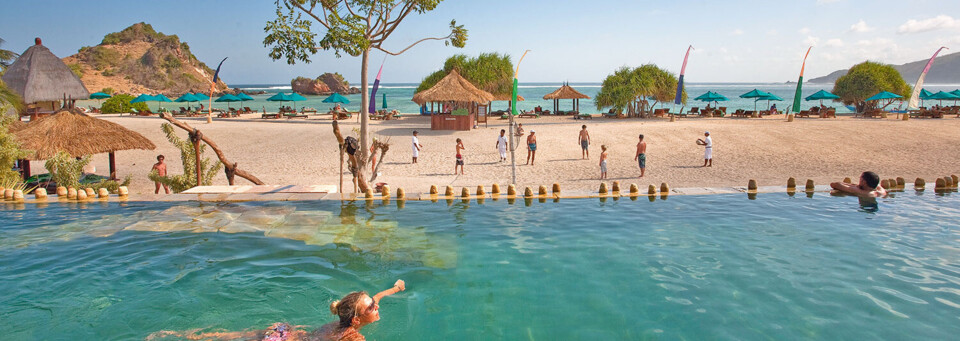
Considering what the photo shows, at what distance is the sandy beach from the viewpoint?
14.7 meters

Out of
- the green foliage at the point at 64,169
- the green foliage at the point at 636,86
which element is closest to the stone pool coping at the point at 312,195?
the green foliage at the point at 64,169

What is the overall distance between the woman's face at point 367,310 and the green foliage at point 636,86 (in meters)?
32.3

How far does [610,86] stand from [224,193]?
29.6m

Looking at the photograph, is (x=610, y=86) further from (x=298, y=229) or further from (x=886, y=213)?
(x=298, y=229)

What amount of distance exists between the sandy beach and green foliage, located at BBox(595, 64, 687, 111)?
349 inches

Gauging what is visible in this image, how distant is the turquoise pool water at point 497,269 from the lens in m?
5.77

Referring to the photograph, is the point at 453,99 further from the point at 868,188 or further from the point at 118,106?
the point at 118,106

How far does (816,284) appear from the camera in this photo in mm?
6660

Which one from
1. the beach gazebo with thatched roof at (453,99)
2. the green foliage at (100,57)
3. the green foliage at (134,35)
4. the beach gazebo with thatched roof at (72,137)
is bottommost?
the beach gazebo with thatched roof at (72,137)

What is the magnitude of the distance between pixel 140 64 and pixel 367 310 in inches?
5131

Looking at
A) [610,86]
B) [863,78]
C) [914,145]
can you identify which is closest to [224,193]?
[914,145]

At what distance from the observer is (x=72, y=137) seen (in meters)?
12.5

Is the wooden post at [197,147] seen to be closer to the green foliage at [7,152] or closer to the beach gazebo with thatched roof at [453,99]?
the green foliage at [7,152]

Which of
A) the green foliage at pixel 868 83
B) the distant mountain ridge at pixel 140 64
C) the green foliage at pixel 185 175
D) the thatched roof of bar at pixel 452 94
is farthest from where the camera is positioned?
the distant mountain ridge at pixel 140 64
